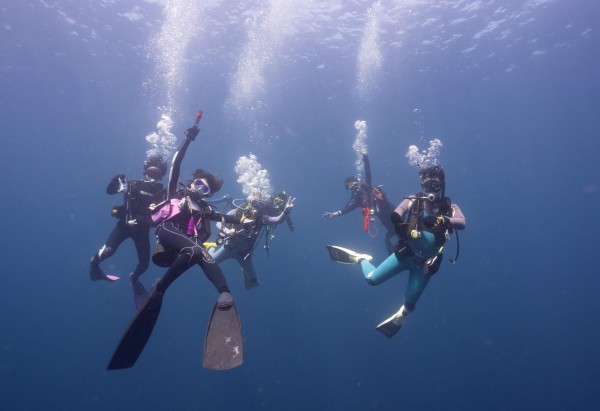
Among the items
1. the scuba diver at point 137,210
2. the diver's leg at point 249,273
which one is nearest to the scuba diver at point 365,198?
the diver's leg at point 249,273

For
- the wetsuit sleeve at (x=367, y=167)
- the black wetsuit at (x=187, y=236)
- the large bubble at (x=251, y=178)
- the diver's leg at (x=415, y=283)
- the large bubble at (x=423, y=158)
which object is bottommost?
the large bubble at (x=423, y=158)

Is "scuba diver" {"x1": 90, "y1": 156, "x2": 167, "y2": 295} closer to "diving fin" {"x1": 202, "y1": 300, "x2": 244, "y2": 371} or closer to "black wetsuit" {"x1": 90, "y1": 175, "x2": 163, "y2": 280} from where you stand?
"black wetsuit" {"x1": 90, "y1": 175, "x2": 163, "y2": 280}

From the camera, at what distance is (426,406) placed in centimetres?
2661

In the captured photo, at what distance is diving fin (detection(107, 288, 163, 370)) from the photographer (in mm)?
4777

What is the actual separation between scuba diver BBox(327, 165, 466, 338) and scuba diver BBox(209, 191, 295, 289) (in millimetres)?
2589

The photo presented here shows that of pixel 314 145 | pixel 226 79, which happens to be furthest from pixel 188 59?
pixel 314 145

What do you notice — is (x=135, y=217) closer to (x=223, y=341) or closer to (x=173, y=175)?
(x=173, y=175)

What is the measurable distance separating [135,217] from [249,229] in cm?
326

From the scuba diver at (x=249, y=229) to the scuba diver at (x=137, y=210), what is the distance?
197 centimetres

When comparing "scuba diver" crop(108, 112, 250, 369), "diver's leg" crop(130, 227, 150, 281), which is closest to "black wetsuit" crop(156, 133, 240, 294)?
"scuba diver" crop(108, 112, 250, 369)

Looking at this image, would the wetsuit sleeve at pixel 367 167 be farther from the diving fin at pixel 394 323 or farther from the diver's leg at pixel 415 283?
the diving fin at pixel 394 323

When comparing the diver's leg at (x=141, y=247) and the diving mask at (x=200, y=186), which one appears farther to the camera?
the diver's leg at (x=141, y=247)

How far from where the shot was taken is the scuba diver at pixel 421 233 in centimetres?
643

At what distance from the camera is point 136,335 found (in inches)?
191
